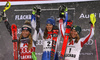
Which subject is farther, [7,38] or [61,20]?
[7,38]

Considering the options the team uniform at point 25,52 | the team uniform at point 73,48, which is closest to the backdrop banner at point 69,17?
the team uniform at point 73,48

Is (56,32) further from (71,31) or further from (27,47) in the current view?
(27,47)

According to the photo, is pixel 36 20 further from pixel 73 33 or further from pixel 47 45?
pixel 73 33

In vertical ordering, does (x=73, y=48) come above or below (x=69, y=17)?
below

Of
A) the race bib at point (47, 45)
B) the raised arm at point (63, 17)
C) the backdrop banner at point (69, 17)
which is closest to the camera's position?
the raised arm at point (63, 17)

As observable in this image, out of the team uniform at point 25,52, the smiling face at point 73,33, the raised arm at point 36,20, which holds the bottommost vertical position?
the team uniform at point 25,52

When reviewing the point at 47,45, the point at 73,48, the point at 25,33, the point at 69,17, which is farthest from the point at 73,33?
the point at 25,33

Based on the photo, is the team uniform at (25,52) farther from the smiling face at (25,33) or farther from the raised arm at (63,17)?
the raised arm at (63,17)

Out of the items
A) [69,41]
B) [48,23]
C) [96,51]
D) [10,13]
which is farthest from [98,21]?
[10,13]

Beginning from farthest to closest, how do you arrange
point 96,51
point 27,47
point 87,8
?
point 87,8
point 96,51
point 27,47

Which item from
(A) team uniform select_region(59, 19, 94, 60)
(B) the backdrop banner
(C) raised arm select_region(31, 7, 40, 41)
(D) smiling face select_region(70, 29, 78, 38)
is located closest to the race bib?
(C) raised arm select_region(31, 7, 40, 41)

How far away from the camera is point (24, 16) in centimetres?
434

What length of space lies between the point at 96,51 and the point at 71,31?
78 centimetres

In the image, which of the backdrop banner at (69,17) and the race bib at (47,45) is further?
the backdrop banner at (69,17)
